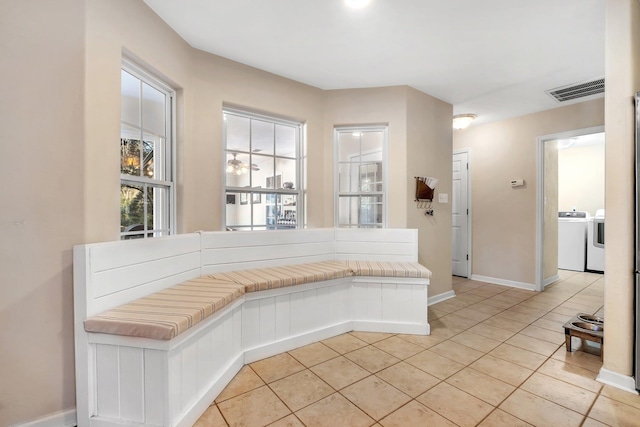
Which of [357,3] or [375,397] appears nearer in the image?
[375,397]

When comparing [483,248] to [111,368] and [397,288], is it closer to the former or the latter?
[397,288]

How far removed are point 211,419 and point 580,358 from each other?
2.79 m

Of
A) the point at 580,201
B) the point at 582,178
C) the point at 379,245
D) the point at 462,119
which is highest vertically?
the point at 462,119

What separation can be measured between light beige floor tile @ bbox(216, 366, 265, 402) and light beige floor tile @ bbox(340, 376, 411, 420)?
2.02ft

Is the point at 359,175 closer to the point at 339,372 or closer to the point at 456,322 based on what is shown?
the point at 456,322

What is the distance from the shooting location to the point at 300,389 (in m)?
1.87

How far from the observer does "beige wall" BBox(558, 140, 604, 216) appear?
583 cm

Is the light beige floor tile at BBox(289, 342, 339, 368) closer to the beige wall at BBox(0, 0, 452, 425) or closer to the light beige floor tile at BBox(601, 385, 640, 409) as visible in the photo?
the beige wall at BBox(0, 0, 452, 425)

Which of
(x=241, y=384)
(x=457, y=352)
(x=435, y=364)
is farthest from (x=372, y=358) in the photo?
(x=241, y=384)

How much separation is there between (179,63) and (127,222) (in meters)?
1.40

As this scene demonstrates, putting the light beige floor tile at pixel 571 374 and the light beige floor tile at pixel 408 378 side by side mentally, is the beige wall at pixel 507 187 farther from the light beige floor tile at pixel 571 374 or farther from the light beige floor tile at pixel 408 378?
the light beige floor tile at pixel 408 378

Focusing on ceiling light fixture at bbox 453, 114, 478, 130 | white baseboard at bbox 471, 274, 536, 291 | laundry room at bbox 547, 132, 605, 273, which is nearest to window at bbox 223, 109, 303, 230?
ceiling light fixture at bbox 453, 114, 478, 130

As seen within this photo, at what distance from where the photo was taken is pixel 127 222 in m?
2.03

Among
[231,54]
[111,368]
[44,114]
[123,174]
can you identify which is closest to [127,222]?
[123,174]
